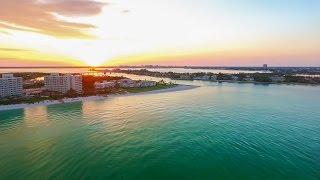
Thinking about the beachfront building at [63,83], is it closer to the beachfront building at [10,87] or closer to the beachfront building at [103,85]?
the beachfront building at [103,85]

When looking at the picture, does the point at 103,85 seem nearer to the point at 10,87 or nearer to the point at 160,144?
the point at 10,87

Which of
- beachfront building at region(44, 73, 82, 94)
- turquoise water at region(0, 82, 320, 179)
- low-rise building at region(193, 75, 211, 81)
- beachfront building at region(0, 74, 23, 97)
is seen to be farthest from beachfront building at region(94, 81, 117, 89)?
low-rise building at region(193, 75, 211, 81)

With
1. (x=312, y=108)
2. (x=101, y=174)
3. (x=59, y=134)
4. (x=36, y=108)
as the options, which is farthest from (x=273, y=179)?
(x=36, y=108)

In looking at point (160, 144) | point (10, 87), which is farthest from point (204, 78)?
point (160, 144)

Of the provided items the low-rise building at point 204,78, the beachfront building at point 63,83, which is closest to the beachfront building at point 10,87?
the beachfront building at point 63,83

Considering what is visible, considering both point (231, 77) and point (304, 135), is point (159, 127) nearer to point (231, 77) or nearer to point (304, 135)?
point (304, 135)

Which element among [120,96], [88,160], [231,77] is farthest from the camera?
[231,77]
